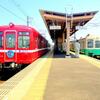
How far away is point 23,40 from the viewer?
57.1 feet

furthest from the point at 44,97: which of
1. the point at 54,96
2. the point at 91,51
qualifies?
the point at 91,51

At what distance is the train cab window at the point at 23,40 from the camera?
56.7 ft

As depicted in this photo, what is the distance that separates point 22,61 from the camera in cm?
1750

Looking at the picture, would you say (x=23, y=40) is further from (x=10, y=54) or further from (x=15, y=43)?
(x=10, y=54)

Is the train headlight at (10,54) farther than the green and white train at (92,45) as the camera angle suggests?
No

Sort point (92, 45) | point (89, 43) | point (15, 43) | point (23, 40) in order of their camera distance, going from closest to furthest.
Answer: point (15, 43) < point (23, 40) < point (92, 45) < point (89, 43)

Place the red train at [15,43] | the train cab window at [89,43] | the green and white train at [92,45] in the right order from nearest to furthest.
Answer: the red train at [15,43] → the green and white train at [92,45] → the train cab window at [89,43]

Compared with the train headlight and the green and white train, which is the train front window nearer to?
the train headlight

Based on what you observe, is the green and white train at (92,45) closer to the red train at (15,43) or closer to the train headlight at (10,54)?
the red train at (15,43)

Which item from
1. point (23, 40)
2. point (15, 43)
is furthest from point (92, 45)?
point (15, 43)

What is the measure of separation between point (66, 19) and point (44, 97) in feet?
71.1

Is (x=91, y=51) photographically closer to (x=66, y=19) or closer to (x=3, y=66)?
(x=66, y=19)

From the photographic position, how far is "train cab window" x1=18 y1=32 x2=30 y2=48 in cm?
1730

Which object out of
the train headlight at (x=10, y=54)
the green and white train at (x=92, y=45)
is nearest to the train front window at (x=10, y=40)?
the train headlight at (x=10, y=54)
